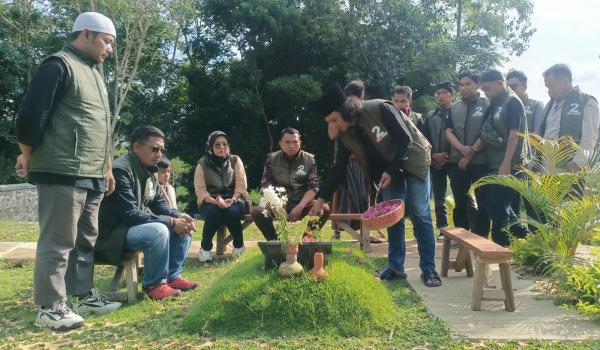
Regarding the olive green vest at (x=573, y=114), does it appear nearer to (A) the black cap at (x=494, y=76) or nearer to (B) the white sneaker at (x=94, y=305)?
(A) the black cap at (x=494, y=76)

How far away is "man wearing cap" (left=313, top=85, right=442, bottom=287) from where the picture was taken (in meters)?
4.08

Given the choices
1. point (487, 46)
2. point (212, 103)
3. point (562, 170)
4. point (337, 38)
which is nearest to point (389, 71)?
point (337, 38)

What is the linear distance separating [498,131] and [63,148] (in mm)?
4037

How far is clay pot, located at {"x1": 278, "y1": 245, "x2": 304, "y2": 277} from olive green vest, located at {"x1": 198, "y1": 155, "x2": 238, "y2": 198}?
2.46m

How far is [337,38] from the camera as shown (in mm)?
15617

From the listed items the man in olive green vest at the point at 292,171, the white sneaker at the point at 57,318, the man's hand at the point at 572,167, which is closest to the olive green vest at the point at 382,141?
the man in olive green vest at the point at 292,171

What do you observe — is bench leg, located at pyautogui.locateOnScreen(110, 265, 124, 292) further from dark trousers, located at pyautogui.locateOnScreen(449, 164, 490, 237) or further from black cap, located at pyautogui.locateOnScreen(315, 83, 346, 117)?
dark trousers, located at pyautogui.locateOnScreen(449, 164, 490, 237)

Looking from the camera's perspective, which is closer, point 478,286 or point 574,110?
point 478,286

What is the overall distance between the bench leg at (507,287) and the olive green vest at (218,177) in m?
3.33

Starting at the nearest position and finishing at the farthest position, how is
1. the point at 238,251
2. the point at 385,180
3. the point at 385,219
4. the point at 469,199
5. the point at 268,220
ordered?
1. the point at 385,219
2. the point at 385,180
3. the point at 268,220
4. the point at 238,251
5. the point at 469,199

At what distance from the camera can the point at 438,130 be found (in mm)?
6266

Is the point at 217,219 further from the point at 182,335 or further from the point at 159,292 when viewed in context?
the point at 182,335

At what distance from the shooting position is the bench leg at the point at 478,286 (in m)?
3.65

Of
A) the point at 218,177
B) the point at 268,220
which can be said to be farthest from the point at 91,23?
the point at 268,220
